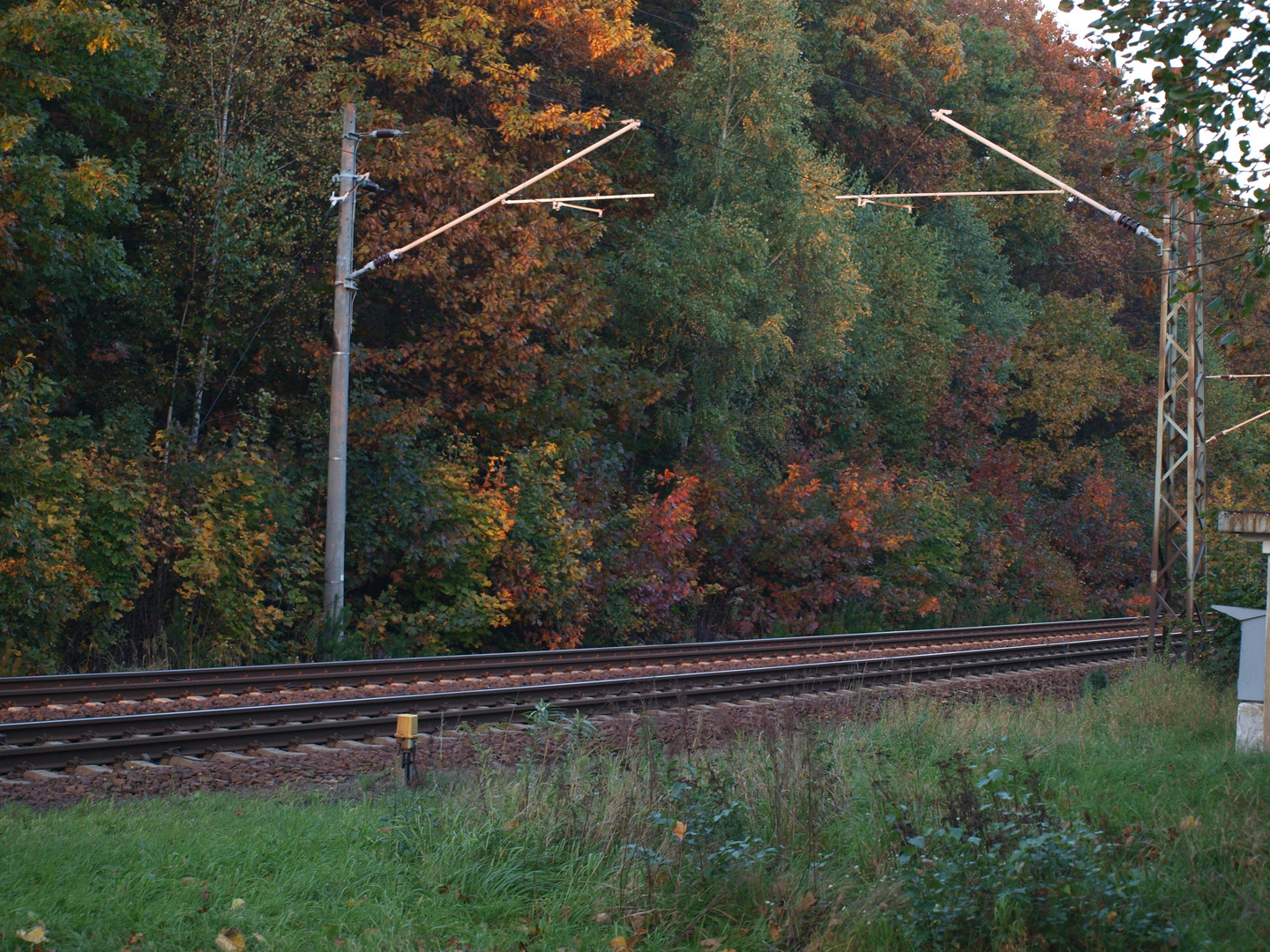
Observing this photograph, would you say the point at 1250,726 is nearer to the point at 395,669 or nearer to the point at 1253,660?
the point at 1253,660

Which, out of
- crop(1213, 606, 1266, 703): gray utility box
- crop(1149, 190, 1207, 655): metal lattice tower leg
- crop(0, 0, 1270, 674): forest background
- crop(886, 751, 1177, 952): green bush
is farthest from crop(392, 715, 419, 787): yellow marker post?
crop(1149, 190, 1207, 655): metal lattice tower leg

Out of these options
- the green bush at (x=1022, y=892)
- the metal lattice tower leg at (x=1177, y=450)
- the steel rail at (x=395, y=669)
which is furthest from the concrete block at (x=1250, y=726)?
the steel rail at (x=395, y=669)

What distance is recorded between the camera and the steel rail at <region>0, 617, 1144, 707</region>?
12.1 meters

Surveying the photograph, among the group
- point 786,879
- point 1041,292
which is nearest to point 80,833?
point 786,879

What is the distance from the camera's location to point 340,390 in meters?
17.2

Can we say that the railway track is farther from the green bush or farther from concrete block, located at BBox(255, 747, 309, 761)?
the green bush

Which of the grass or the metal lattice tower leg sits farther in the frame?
the metal lattice tower leg

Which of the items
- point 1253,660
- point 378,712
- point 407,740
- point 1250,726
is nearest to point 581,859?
point 407,740

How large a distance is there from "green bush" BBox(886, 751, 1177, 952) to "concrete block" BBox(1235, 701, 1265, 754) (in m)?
5.05

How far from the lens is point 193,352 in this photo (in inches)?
746

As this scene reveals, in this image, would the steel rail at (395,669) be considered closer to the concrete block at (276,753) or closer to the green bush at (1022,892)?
the concrete block at (276,753)

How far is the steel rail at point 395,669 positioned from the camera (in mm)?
12070

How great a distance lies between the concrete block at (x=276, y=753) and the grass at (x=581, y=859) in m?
1.23

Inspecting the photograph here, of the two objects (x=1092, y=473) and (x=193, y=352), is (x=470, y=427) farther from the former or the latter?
(x=1092, y=473)
